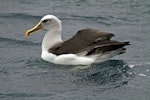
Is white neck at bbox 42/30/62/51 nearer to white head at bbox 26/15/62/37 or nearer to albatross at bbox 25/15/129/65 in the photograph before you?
white head at bbox 26/15/62/37

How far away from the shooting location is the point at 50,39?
14.2 metres

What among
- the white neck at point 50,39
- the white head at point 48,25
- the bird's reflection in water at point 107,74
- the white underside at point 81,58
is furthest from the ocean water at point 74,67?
the white head at point 48,25

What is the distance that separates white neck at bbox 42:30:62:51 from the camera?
558 inches

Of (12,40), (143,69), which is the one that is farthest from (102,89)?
(12,40)

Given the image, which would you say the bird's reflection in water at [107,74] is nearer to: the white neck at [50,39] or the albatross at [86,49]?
the albatross at [86,49]

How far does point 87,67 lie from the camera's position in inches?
527

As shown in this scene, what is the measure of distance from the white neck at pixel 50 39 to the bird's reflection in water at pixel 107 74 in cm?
122

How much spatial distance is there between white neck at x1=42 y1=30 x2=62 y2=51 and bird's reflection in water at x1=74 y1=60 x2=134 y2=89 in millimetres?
1224

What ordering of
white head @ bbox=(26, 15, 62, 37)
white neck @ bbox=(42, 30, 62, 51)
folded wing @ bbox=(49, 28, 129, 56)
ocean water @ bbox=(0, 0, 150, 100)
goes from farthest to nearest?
white head @ bbox=(26, 15, 62, 37)
white neck @ bbox=(42, 30, 62, 51)
folded wing @ bbox=(49, 28, 129, 56)
ocean water @ bbox=(0, 0, 150, 100)

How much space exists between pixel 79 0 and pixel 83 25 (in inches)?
91.6

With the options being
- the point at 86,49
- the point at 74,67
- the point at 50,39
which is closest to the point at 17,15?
the point at 50,39

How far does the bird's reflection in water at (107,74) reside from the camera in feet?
40.4

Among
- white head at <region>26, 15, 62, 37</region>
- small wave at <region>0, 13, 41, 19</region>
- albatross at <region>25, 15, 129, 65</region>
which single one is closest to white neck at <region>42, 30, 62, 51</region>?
white head at <region>26, 15, 62, 37</region>

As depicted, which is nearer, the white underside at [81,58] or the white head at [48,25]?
the white underside at [81,58]
